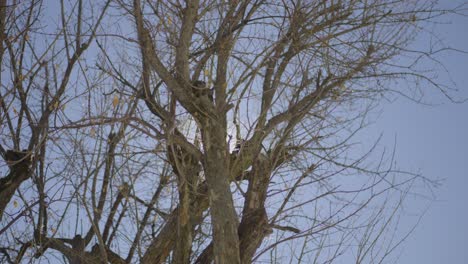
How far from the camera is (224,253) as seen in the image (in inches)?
161

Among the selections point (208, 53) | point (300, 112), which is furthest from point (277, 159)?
point (208, 53)

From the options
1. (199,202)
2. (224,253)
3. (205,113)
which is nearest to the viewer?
(224,253)

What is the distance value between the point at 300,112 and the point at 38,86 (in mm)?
3387

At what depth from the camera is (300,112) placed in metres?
5.07

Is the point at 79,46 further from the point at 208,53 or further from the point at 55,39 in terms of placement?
the point at 208,53

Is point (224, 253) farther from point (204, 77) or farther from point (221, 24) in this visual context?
point (221, 24)

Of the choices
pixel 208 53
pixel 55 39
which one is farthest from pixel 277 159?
pixel 55 39

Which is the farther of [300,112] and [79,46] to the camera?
[79,46]

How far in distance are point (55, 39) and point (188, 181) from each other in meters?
2.34

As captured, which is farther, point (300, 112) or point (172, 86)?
point (300, 112)

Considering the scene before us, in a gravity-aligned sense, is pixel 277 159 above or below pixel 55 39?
below

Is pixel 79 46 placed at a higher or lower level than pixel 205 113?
higher

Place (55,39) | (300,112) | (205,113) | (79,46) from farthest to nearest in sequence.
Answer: (79,46) < (55,39) < (300,112) < (205,113)

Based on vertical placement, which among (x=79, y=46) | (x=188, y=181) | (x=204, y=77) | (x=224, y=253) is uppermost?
(x=79, y=46)
